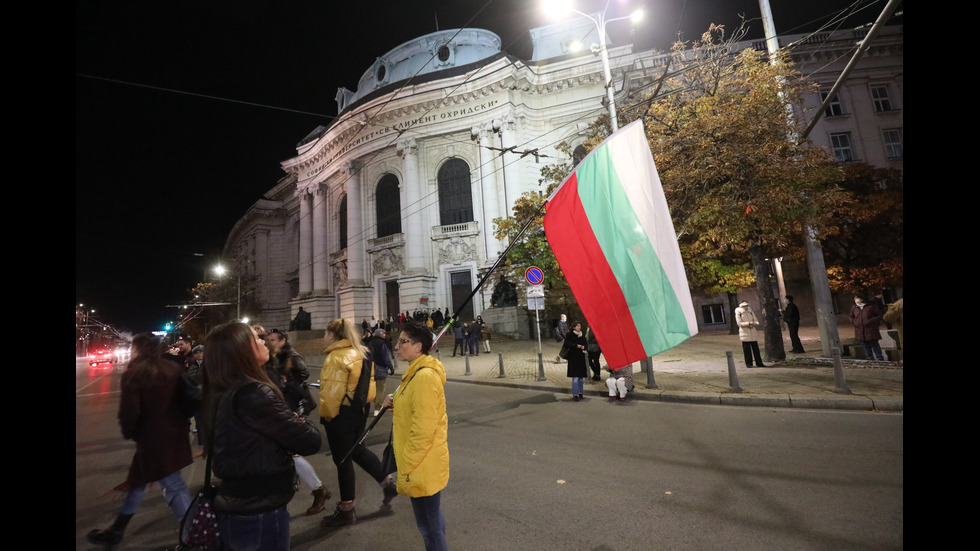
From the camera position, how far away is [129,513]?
3.44 meters

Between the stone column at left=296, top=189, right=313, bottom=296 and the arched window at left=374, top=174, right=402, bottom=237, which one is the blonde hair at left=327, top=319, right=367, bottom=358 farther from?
the stone column at left=296, top=189, right=313, bottom=296

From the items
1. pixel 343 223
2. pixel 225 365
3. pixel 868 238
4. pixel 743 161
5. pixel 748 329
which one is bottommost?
pixel 748 329

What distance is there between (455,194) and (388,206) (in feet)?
19.5

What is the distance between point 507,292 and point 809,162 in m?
16.9

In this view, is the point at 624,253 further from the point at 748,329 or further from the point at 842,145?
the point at 842,145

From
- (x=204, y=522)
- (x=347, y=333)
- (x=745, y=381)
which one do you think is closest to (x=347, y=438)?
(x=347, y=333)

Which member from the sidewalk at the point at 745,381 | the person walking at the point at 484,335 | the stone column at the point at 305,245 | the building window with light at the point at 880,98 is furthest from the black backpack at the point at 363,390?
the stone column at the point at 305,245

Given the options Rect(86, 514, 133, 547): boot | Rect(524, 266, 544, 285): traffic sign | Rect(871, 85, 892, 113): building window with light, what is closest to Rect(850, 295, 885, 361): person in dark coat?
Rect(524, 266, 544, 285): traffic sign

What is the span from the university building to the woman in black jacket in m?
23.2

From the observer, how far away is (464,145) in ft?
101

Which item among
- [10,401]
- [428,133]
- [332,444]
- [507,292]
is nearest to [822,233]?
[332,444]

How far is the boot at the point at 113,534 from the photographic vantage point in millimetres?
3383

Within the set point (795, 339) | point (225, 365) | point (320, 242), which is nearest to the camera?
point (225, 365)

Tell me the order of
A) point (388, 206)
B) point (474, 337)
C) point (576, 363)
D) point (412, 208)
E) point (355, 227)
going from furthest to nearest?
point (355, 227) < point (388, 206) < point (412, 208) < point (474, 337) < point (576, 363)
